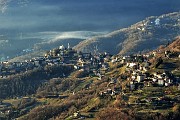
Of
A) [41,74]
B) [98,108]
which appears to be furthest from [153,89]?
[41,74]

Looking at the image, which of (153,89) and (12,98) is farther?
(12,98)

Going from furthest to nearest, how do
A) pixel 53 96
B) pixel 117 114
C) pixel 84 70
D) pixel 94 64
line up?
pixel 94 64 → pixel 84 70 → pixel 53 96 → pixel 117 114

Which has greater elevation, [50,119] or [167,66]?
[167,66]

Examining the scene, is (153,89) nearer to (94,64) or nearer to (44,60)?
(94,64)

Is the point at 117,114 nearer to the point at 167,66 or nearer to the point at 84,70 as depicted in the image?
the point at 167,66

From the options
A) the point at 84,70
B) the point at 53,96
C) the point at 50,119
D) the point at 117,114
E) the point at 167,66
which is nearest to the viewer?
the point at 117,114

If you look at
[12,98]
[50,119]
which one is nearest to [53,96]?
[12,98]
